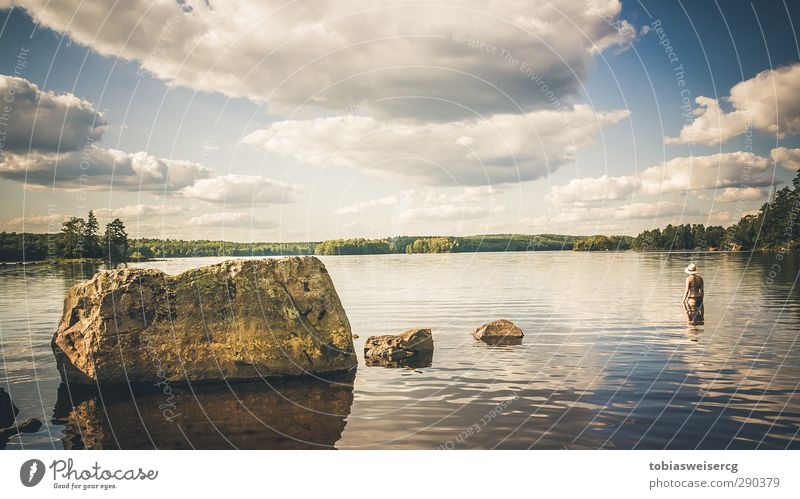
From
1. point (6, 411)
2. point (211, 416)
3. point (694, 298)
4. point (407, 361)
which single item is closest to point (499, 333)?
point (407, 361)

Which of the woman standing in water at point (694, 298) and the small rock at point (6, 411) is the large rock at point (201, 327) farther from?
the woman standing in water at point (694, 298)

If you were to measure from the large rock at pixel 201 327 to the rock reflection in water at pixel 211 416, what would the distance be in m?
0.70

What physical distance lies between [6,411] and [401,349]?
11.7 m

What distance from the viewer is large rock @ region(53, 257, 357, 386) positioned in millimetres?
15250

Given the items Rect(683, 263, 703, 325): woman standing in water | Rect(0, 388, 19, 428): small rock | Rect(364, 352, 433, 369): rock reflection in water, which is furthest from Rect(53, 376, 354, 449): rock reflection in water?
Rect(683, 263, 703, 325): woman standing in water

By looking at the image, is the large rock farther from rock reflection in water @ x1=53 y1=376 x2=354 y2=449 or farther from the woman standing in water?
the woman standing in water

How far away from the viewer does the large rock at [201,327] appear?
1525 centimetres

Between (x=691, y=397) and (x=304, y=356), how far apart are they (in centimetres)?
1092

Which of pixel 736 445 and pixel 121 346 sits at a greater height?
pixel 121 346

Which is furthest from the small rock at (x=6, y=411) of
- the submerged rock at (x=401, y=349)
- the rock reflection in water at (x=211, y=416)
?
the submerged rock at (x=401, y=349)

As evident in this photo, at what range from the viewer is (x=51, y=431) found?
11.6 metres

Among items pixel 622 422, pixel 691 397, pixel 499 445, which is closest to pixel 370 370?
pixel 499 445

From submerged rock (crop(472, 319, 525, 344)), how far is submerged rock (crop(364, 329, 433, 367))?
3.26 meters
